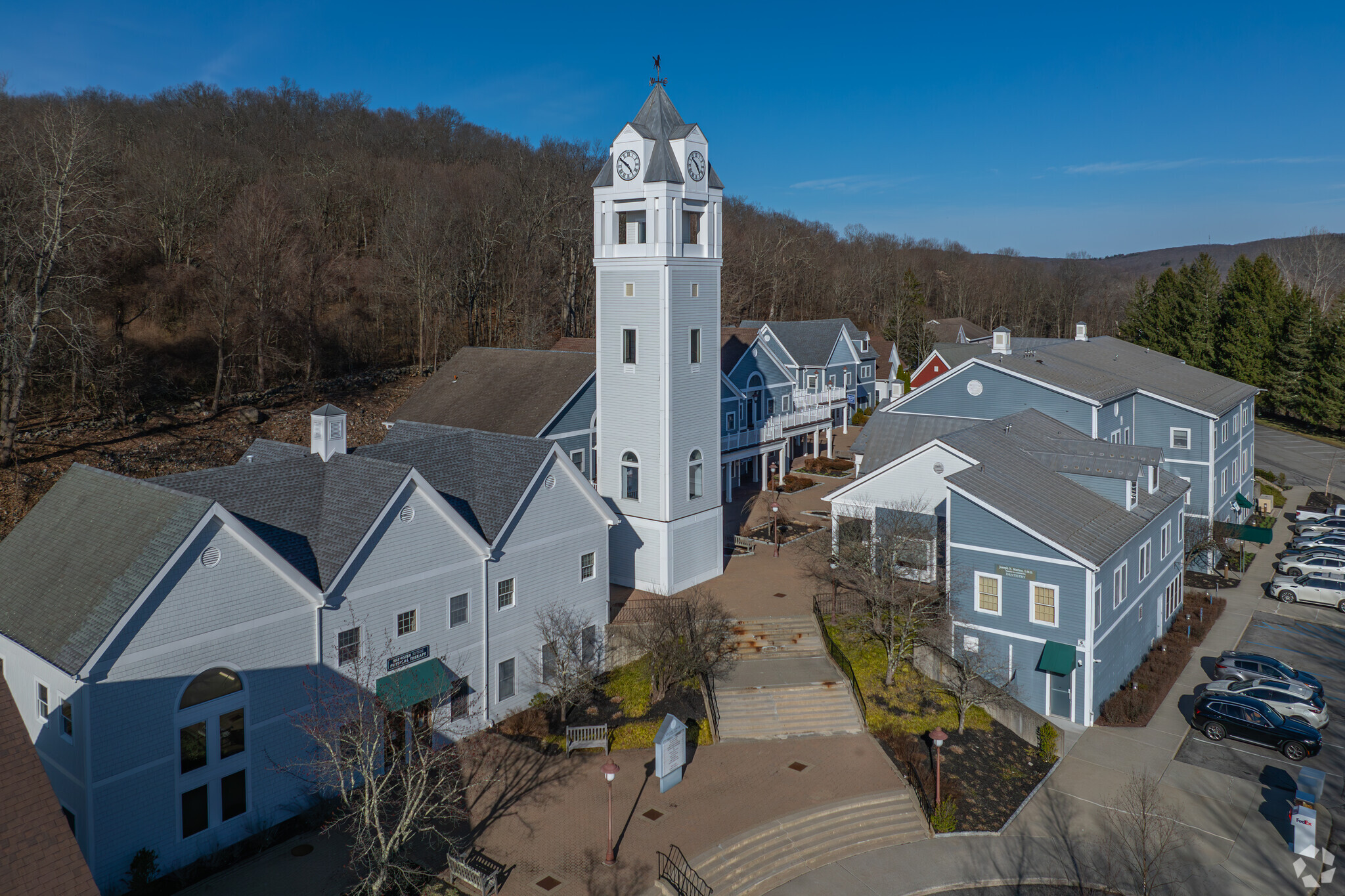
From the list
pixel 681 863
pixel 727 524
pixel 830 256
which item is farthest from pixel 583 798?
pixel 830 256

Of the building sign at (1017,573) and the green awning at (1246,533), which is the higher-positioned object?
the building sign at (1017,573)

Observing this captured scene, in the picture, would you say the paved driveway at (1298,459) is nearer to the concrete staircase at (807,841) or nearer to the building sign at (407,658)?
the concrete staircase at (807,841)

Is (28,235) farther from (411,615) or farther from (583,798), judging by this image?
(583,798)

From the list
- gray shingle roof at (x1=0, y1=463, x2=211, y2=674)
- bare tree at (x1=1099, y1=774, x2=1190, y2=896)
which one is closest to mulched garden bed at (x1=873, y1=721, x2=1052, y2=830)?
bare tree at (x1=1099, y1=774, x2=1190, y2=896)

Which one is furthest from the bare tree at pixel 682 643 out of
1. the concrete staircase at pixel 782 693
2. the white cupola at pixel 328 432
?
the white cupola at pixel 328 432

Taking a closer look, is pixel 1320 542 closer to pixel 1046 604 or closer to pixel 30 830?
pixel 1046 604

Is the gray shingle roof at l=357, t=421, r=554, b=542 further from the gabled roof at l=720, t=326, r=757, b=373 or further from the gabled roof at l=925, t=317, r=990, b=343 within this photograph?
the gabled roof at l=925, t=317, r=990, b=343

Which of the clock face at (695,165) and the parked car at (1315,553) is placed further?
the parked car at (1315,553)
